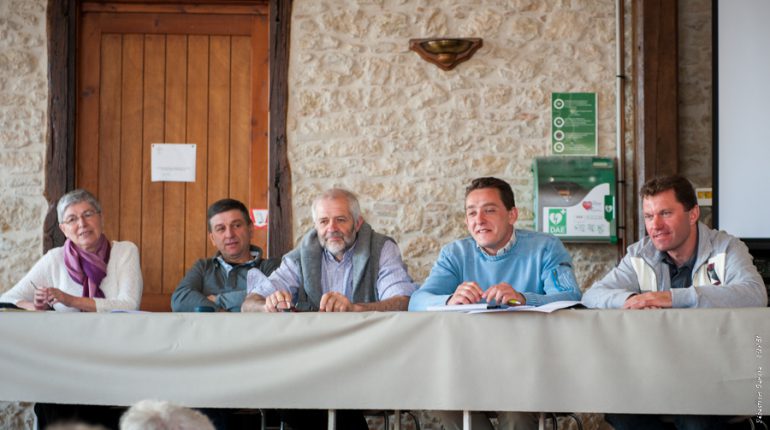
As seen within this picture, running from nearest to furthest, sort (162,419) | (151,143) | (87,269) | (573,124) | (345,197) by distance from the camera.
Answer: (162,419) < (345,197) < (87,269) < (573,124) < (151,143)

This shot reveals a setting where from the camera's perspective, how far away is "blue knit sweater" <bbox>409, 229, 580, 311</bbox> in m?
3.89

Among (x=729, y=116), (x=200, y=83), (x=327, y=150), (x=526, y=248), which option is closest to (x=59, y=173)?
(x=200, y=83)

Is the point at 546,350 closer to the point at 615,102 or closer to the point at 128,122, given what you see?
the point at 615,102

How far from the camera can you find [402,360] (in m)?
3.12

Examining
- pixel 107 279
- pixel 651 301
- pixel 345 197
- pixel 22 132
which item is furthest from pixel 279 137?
pixel 651 301

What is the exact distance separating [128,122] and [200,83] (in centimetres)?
46

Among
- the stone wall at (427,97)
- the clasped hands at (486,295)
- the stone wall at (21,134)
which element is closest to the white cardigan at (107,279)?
the stone wall at (21,134)

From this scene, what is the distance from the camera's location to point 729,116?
17.2 feet

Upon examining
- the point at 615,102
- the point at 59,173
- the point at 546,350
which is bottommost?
the point at 546,350

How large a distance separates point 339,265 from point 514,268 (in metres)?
0.81

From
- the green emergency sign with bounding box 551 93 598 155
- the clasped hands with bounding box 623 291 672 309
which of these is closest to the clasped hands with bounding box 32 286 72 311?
the clasped hands with bounding box 623 291 672 309

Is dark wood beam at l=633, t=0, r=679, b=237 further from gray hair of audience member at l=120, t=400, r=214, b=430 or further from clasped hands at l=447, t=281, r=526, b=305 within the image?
gray hair of audience member at l=120, t=400, r=214, b=430

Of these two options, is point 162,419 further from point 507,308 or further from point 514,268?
point 514,268

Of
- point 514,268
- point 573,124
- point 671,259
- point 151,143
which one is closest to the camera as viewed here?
point 671,259
